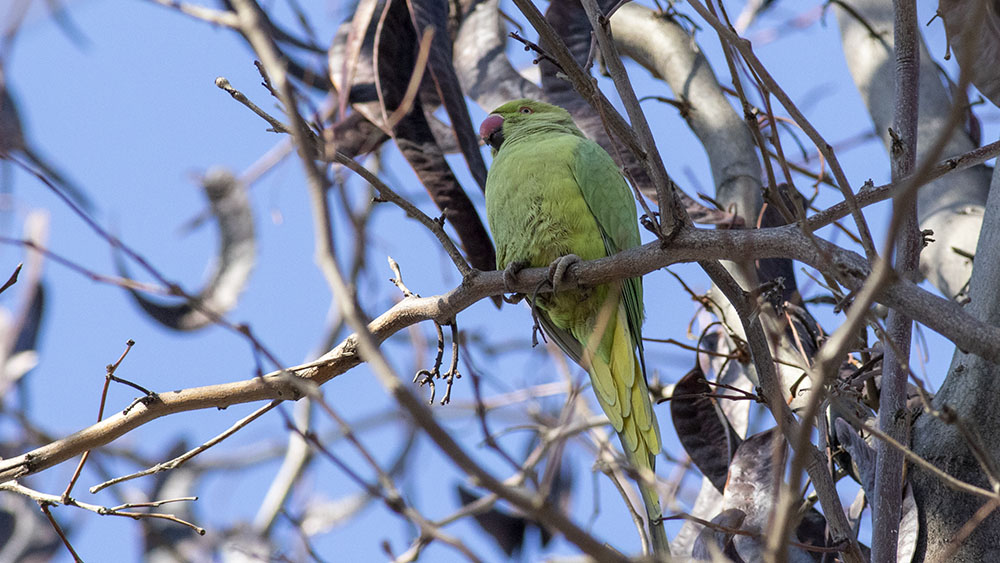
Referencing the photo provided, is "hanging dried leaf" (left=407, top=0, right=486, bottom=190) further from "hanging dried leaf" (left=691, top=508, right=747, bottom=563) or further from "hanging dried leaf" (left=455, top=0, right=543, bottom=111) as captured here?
"hanging dried leaf" (left=691, top=508, right=747, bottom=563)

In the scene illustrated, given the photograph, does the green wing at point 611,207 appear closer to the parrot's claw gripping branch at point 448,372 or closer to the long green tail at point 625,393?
the long green tail at point 625,393

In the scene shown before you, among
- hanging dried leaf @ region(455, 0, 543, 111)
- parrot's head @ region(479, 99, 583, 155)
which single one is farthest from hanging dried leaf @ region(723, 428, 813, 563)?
hanging dried leaf @ region(455, 0, 543, 111)

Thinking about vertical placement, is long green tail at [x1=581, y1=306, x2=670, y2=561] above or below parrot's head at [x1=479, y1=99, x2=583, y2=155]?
below

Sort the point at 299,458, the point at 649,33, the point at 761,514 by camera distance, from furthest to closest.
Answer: the point at 299,458 < the point at 649,33 < the point at 761,514

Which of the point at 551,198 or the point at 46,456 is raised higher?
the point at 551,198

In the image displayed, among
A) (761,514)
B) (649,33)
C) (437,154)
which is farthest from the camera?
(649,33)

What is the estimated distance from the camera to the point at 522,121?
335 cm

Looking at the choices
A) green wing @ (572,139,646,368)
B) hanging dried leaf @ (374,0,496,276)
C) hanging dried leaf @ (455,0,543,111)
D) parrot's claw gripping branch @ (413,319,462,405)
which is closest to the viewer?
parrot's claw gripping branch @ (413,319,462,405)

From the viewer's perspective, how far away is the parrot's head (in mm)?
3189

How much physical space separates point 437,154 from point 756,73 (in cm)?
146

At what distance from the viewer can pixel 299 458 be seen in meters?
5.61

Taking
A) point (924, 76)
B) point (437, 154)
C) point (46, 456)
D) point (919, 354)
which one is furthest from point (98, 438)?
point (924, 76)

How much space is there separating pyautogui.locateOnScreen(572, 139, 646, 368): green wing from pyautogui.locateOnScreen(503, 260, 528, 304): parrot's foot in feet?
1.00

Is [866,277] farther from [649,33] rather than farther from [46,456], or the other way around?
[649,33]
